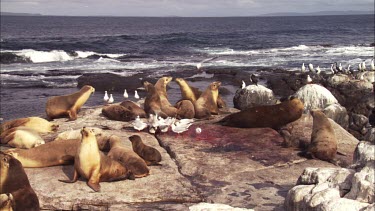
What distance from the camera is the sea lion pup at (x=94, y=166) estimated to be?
586 cm

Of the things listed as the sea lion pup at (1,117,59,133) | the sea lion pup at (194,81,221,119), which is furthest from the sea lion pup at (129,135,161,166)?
the sea lion pup at (194,81,221,119)

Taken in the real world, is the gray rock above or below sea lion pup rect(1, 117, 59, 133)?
below

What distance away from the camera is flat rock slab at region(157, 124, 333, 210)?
18.4 ft

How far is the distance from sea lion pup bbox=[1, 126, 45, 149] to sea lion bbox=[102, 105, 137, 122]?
209 centimetres

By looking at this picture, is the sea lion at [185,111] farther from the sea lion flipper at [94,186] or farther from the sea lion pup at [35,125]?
the sea lion flipper at [94,186]

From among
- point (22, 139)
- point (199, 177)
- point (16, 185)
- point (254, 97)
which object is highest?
point (16, 185)

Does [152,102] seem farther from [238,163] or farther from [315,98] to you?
[315,98]

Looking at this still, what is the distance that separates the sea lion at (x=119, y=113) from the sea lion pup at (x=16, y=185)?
431 cm

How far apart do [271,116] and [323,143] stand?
158 cm

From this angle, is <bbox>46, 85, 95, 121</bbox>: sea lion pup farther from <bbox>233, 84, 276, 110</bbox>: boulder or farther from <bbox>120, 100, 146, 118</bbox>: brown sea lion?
<bbox>233, 84, 276, 110</bbox>: boulder

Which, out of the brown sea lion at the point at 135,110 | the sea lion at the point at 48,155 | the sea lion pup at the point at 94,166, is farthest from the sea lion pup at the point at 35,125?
the sea lion pup at the point at 94,166

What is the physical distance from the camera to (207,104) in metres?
10.2

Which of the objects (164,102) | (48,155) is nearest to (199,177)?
(48,155)

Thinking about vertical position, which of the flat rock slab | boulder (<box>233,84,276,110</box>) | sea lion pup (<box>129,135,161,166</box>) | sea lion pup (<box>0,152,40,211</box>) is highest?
sea lion pup (<box>0,152,40,211</box>)
